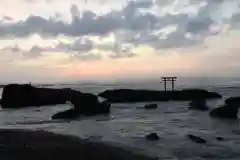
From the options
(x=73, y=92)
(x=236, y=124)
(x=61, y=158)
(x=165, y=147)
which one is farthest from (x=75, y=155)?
(x=73, y=92)

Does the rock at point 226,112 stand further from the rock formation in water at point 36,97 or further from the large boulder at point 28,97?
the large boulder at point 28,97

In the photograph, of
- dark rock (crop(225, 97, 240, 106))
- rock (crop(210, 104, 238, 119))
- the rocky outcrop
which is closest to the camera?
rock (crop(210, 104, 238, 119))

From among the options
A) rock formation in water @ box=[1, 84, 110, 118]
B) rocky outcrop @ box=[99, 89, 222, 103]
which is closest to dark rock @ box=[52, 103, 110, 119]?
rock formation in water @ box=[1, 84, 110, 118]

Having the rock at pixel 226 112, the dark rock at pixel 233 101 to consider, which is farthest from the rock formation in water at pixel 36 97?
the dark rock at pixel 233 101

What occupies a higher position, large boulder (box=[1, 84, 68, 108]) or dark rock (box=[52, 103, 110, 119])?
large boulder (box=[1, 84, 68, 108])

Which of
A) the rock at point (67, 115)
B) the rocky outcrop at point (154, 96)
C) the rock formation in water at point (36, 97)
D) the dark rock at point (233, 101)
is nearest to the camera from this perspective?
the rock at point (67, 115)

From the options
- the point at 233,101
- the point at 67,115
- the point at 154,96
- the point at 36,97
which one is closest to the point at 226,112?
the point at 233,101

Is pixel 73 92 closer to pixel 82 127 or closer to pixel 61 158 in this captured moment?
pixel 82 127

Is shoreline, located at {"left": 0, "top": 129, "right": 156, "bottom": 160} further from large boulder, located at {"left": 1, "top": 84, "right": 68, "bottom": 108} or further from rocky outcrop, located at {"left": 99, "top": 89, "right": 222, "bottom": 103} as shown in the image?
rocky outcrop, located at {"left": 99, "top": 89, "right": 222, "bottom": 103}

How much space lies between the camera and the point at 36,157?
20.0 metres

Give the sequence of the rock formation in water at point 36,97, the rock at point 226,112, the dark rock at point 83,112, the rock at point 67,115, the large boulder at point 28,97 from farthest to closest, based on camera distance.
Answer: the large boulder at point 28,97 → the rock formation in water at point 36,97 → the dark rock at point 83,112 → the rock at point 67,115 → the rock at point 226,112

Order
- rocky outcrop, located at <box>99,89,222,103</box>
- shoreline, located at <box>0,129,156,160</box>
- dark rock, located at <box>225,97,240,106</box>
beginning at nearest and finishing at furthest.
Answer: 1. shoreline, located at <box>0,129,156,160</box>
2. dark rock, located at <box>225,97,240,106</box>
3. rocky outcrop, located at <box>99,89,222,103</box>

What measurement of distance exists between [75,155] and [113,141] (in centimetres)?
804

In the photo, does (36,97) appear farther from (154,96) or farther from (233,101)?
(233,101)
